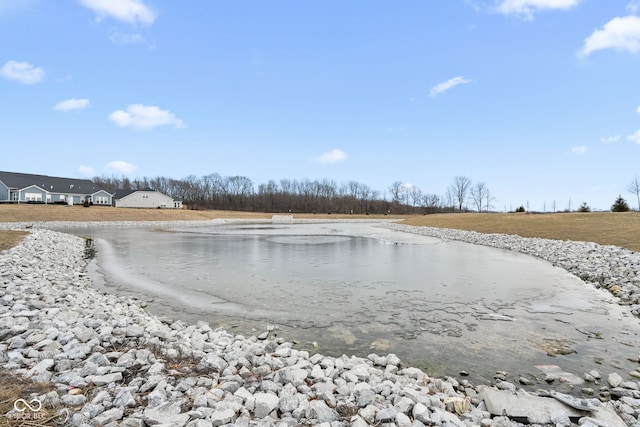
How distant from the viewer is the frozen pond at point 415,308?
544 cm

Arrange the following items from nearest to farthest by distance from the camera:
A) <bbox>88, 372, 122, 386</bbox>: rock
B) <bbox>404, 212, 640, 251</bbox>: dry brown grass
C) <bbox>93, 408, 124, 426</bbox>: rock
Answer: <bbox>93, 408, 124, 426</bbox>: rock, <bbox>88, 372, 122, 386</bbox>: rock, <bbox>404, 212, 640, 251</bbox>: dry brown grass

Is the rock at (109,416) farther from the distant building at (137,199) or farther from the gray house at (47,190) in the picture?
the distant building at (137,199)

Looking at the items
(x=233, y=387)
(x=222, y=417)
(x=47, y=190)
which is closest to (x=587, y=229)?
(x=233, y=387)

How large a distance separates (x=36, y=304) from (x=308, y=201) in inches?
4289

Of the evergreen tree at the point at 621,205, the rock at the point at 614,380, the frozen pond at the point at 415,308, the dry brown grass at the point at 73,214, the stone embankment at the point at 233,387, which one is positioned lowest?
the frozen pond at the point at 415,308

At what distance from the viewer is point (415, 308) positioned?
7855 millimetres

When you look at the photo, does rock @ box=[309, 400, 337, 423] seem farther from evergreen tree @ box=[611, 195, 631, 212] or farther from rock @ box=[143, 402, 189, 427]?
evergreen tree @ box=[611, 195, 631, 212]

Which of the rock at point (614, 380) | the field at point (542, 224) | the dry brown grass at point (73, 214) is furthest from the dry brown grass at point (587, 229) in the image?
the dry brown grass at point (73, 214)

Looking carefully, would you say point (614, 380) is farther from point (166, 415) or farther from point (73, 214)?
point (73, 214)

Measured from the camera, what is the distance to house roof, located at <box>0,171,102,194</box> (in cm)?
5778

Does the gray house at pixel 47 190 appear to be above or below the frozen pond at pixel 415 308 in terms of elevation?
above

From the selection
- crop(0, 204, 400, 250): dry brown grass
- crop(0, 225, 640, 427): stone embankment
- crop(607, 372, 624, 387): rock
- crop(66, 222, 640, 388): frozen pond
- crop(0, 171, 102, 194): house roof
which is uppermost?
crop(0, 171, 102, 194): house roof

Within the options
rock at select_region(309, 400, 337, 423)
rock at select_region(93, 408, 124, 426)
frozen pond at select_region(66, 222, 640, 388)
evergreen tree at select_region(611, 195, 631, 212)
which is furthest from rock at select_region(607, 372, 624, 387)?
evergreen tree at select_region(611, 195, 631, 212)

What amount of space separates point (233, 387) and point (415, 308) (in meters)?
5.17
